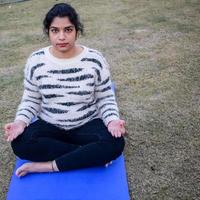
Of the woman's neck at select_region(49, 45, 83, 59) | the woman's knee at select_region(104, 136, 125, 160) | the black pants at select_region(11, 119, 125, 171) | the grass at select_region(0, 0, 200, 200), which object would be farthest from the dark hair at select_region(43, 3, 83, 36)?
the grass at select_region(0, 0, 200, 200)

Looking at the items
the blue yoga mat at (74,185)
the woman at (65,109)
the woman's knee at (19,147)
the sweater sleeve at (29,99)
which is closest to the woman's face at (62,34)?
the woman at (65,109)

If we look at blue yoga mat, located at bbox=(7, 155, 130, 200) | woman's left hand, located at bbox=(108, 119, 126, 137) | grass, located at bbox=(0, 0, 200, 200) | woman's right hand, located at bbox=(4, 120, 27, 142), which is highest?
woman's left hand, located at bbox=(108, 119, 126, 137)

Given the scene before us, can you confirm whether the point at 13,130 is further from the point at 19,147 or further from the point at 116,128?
the point at 116,128

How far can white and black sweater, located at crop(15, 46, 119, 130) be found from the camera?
2357 mm

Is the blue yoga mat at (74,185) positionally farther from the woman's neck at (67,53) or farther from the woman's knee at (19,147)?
the woman's neck at (67,53)

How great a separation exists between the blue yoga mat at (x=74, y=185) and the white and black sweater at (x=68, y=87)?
33 cm

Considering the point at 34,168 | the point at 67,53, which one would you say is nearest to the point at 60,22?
the point at 67,53

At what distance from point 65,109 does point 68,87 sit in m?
0.14

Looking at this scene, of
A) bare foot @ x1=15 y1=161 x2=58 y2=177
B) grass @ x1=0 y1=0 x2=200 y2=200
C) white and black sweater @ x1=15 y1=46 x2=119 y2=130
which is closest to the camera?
bare foot @ x1=15 y1=161 x2=58 y2=177

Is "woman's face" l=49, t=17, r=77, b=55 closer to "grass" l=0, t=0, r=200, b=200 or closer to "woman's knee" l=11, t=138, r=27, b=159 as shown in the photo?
"woman's knee" l=11, t=138, r=27, b=159

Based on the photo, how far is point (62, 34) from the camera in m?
2.27

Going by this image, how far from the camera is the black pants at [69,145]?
2.25 meters

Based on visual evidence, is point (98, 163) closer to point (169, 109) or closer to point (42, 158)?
point (42, 158)

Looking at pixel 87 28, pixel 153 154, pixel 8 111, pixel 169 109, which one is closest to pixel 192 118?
pixel 169 109
